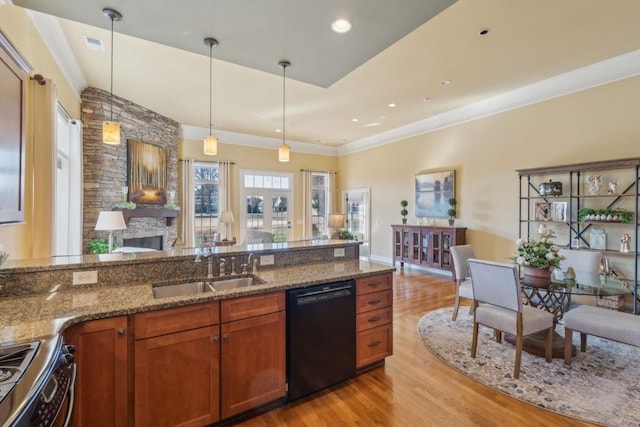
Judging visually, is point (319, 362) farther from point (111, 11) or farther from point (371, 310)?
point (111, 11)

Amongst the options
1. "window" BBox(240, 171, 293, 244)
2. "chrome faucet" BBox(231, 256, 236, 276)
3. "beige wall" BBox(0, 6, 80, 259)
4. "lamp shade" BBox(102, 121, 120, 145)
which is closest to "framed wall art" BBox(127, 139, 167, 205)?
"window" BBox(240, 171, 293, 244)

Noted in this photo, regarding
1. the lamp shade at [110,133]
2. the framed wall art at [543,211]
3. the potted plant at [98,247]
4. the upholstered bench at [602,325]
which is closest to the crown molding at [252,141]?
the potted plant at [98,247]

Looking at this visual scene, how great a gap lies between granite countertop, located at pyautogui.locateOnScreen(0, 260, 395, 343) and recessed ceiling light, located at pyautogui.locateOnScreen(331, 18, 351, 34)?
217 cm

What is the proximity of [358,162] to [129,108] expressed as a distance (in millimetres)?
5864

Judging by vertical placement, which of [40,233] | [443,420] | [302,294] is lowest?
[443,420]

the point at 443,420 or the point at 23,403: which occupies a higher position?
the point at 23,403

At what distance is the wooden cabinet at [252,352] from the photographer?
1977 mm

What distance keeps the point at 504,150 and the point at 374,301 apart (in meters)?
4.37

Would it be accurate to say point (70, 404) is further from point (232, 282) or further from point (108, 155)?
point (108, 155)

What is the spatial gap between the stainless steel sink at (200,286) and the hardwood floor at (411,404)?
98 centimetres

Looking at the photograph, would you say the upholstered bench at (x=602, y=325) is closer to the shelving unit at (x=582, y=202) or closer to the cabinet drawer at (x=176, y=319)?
the shelving unit at (x=582, y=202)

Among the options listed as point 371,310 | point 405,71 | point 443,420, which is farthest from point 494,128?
point 443,420

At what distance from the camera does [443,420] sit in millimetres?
2119

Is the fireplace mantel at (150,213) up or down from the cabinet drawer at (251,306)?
up
